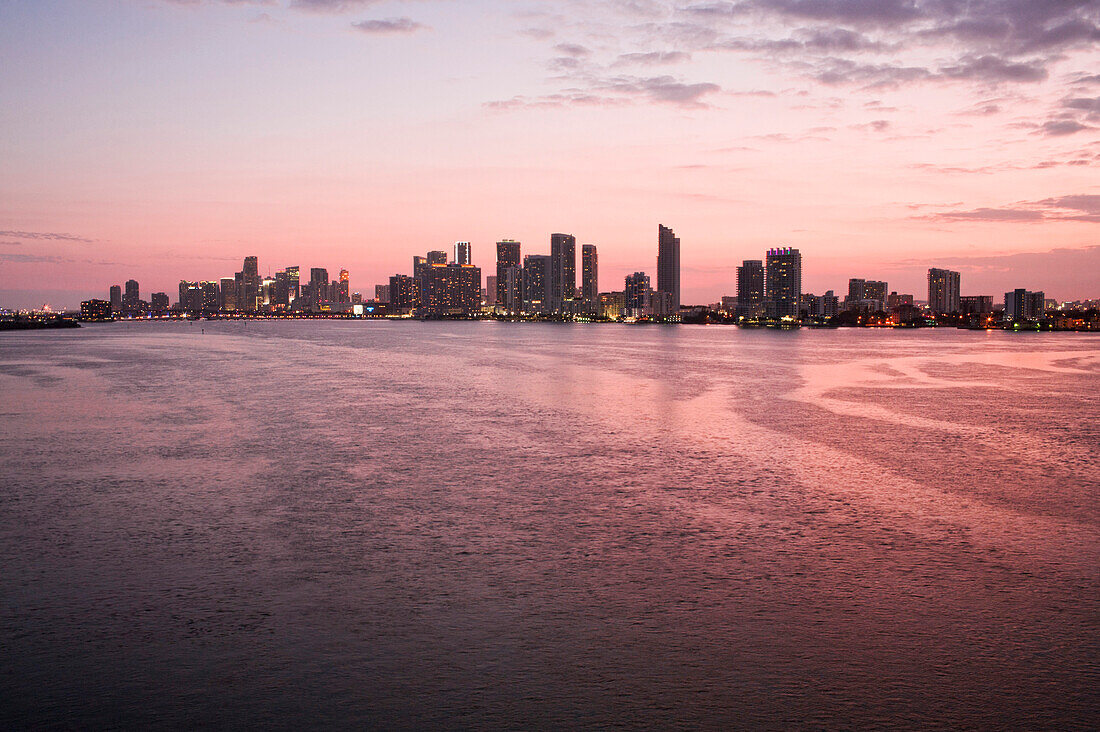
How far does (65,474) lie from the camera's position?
21.3 metres

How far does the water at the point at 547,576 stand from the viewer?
29.0 feet

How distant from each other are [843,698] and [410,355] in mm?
79441

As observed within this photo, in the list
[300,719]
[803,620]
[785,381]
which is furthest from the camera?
[785,381]

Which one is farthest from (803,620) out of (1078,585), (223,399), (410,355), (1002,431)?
(410,355)

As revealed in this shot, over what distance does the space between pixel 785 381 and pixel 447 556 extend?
4344cm

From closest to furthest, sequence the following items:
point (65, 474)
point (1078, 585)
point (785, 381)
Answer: point (1078, 585) < point (65, 474) < point (785, 381)

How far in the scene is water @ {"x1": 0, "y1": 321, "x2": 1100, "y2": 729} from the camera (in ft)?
29.0

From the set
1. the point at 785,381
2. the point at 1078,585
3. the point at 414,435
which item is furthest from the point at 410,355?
the point at 1078,585

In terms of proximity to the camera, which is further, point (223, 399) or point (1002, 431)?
point (223, 399)

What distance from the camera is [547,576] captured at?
508 inches

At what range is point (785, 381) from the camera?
A: 53625mm

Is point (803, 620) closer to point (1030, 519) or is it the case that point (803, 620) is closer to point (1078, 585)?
point (1078, 585)

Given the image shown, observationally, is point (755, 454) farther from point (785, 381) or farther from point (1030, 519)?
point (785, 381)

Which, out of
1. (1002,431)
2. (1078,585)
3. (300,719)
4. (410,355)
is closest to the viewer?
(300,719)
